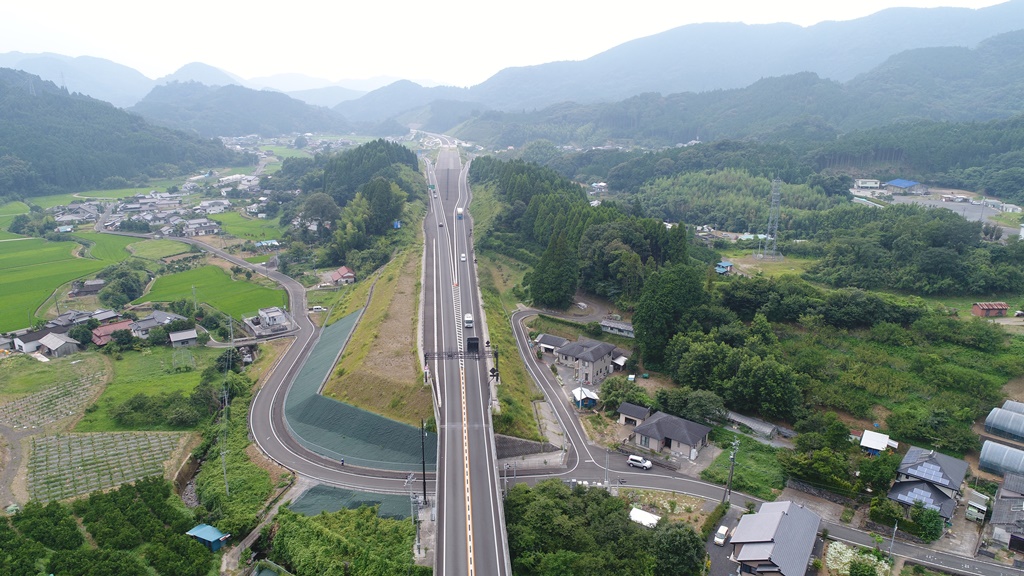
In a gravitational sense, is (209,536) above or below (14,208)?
below

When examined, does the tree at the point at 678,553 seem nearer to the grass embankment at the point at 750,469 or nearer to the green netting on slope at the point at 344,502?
the grass embankment at the point at 750,469

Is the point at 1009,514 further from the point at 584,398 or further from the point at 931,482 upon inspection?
the point at 584,398

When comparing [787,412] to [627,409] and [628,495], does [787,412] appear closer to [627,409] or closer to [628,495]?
[627,409]

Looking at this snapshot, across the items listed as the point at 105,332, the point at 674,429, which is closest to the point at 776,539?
the point at 674,429

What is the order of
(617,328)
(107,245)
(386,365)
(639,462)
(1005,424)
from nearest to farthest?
(1005,424) → (639,462) → (386,365) → (617,328) → (107,245)

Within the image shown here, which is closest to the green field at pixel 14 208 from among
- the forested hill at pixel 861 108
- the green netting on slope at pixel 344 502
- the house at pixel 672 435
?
the green netting on slope at pixel 344 502

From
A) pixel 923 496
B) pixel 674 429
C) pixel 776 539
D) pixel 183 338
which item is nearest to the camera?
pixel 776 539

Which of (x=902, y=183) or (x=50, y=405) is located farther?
(x=902, y=183)
